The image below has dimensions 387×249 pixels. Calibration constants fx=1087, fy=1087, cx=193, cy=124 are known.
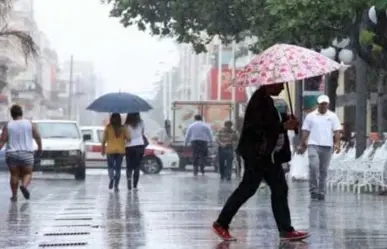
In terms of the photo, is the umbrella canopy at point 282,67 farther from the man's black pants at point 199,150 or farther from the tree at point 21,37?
the man's black pants at point 199,150

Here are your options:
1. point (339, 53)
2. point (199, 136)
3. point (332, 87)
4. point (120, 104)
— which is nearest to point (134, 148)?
point (120, 104)

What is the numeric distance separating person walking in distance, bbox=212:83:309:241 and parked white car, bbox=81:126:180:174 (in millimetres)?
24616

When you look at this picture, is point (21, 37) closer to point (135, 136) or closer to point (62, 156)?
point (62, 156)

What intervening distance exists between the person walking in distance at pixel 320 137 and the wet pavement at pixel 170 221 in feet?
1.64

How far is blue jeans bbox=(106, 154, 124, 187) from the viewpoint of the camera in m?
20.9

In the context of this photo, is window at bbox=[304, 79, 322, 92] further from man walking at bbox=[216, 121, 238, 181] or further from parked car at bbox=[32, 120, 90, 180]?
parked car at bbox=[32, 120, 90, 180]

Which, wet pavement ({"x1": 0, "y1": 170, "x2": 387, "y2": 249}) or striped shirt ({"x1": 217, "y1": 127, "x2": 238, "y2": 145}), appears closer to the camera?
wet pavement ({"x1": 0, "y1": 170, "x2": 387, "y2": 249})

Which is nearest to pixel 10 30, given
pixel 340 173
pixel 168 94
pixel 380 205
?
pixel 340 173

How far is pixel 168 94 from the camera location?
147 meters

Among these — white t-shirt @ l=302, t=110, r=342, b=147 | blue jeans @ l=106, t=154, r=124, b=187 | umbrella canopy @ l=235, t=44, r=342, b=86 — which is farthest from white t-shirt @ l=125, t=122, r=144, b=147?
umbrella canopy @ l=235, t=44, r=342, b=86

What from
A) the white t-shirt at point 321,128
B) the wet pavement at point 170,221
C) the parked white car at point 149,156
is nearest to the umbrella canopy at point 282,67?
the wet pavement at point 170,221

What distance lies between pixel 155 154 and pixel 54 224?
23.3m

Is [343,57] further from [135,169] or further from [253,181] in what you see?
[253,181]

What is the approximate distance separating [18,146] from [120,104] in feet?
17.9
